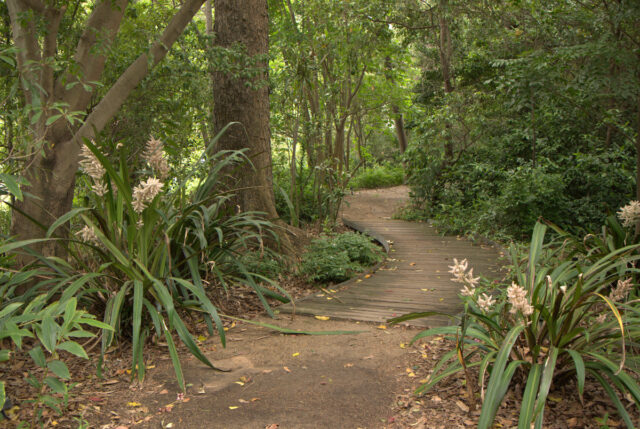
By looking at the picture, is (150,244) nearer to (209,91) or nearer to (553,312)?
(553,312)

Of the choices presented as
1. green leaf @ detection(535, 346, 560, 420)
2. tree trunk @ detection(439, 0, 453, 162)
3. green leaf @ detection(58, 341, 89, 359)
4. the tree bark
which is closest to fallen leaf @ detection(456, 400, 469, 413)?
green leaf @ detection(535, 346, 560, 420)

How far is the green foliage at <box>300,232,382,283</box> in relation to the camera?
6242 millimetres

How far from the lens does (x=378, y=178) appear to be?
65.1ft

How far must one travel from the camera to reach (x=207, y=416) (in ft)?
9.43

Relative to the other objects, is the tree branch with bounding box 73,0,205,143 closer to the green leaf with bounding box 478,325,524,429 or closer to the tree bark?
the tree bark

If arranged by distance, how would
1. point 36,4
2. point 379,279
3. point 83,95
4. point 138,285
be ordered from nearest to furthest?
Result: 1. point 138,285
2. point 36,4
3. point 83,95
4. point 379,279

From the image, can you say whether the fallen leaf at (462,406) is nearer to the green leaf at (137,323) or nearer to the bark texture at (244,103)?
the green leaf at (137,323)

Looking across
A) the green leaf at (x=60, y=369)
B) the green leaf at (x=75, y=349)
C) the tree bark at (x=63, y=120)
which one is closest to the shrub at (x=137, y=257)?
the tree bark at (x=63, y=120)

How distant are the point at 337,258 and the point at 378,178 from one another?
45.1 ft

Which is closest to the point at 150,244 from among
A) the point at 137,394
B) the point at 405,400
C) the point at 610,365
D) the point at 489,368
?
the point at 137,394

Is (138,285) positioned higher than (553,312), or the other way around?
(138,285)

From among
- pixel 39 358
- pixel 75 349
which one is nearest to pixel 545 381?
pixel 75 349

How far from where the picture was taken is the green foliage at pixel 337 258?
6242 millimetres

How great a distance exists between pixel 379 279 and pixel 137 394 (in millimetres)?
3631
